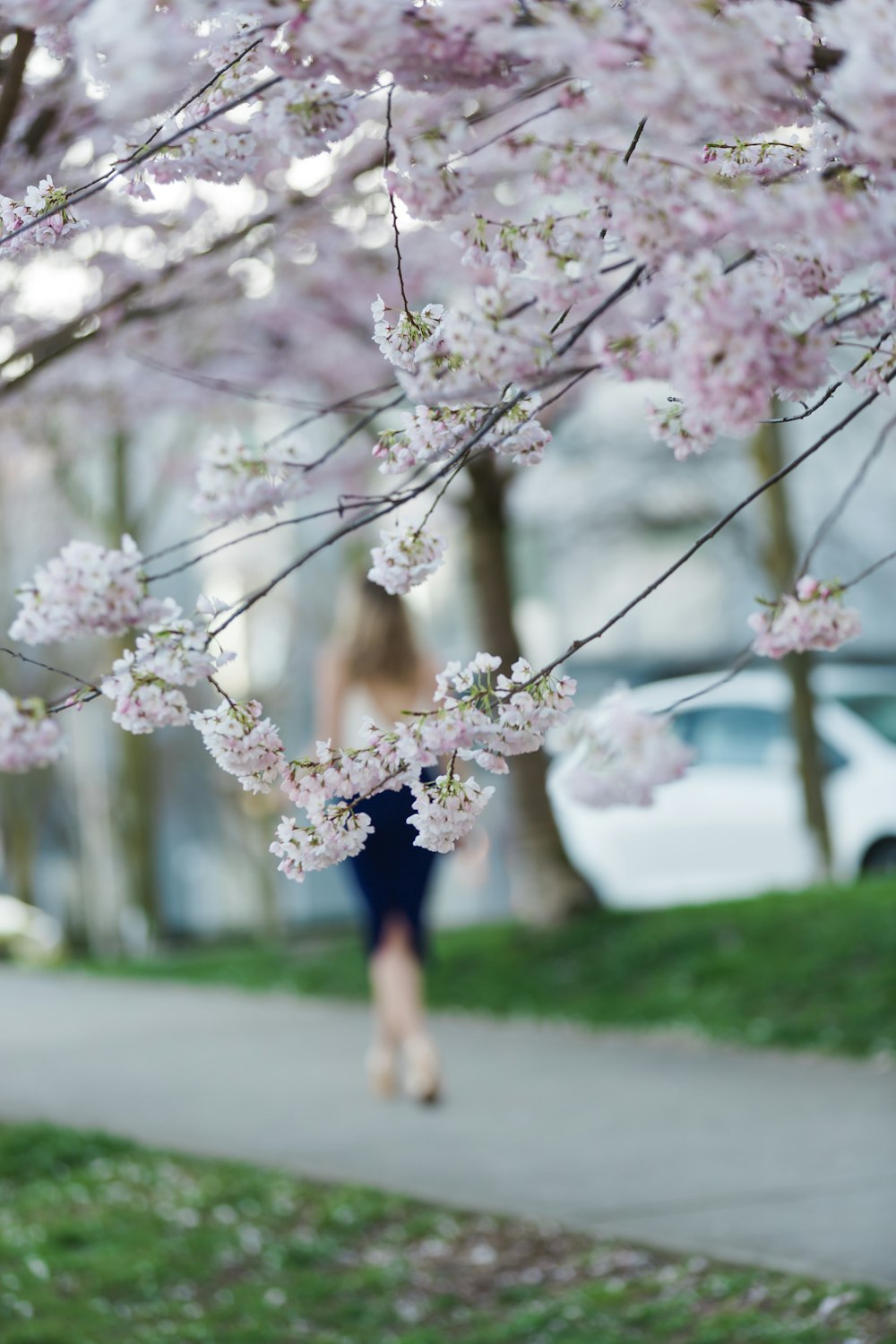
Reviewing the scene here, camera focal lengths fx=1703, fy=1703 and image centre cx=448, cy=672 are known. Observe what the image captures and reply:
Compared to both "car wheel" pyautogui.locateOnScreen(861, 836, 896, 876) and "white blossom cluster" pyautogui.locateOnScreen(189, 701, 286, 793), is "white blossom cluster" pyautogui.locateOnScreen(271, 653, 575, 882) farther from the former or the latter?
"car wheel" pyautogui.locateOnScreen(861, 836, 896, 876)

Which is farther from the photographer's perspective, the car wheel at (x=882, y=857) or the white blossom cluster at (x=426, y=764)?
the car wheel at (x=882, y=857)

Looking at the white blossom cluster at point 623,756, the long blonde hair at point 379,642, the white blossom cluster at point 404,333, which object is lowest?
the white blossom cluster at point 623,756

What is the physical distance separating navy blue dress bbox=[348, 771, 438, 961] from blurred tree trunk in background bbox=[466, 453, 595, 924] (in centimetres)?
310

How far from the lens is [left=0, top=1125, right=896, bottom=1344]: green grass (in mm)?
3662

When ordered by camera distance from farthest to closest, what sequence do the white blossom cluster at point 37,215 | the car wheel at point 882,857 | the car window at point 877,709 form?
the car window at point 877,709, the car wheel at point 882,857, the white blossom cluster at point 37,215

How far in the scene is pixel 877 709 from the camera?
→ 40.3 ft

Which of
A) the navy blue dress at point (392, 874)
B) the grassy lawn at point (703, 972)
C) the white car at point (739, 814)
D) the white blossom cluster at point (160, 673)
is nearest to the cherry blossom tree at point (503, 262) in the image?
the white blossom cluster at point (160, 673)

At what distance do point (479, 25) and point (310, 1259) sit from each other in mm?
3420

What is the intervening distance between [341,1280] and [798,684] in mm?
6575

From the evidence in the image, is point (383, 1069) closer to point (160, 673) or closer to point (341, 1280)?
point (341, 1280)

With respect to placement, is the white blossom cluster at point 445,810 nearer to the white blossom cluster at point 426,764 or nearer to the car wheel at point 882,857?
the white blossom cluster at point 426,764

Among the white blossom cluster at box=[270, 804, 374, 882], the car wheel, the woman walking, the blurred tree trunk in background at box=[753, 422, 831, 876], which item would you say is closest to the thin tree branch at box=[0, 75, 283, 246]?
the white blossom cluster at box=[270, 804, 374, 882]

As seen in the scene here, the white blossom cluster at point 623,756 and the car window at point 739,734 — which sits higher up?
the car window at point 739,734

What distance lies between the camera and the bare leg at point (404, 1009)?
598 centimetres
